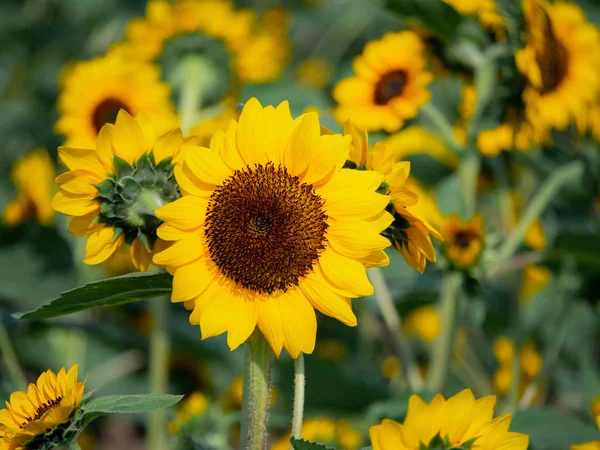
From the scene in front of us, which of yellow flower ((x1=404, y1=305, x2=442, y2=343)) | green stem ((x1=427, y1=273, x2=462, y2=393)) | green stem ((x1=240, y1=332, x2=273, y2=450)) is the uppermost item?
green stem ((x1=240, y1=332, x2=273, y2=450))

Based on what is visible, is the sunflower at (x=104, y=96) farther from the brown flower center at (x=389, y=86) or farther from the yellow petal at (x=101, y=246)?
the yellow petal at (x=101, y=246)

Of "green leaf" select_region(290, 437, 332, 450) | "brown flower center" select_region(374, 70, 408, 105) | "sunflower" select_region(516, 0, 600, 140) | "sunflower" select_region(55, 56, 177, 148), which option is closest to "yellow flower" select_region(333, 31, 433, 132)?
"brown flower center" select_region(374, 70, 408, 105)

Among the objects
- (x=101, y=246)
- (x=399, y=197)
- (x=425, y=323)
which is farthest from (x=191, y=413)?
(x=425, y=323)

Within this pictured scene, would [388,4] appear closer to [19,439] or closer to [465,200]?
[465,200]

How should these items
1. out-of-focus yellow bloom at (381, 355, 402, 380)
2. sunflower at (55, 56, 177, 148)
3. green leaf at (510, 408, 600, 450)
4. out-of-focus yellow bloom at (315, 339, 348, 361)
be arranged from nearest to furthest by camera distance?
green leaf at (510, 408, 600, 450) < sunflower at (55, 56, 177, 148) < out-of-focus yellow bloom at (381, 355, 402, 380) < out-of-focus yellow bloom at (315, 339, 348, 361)

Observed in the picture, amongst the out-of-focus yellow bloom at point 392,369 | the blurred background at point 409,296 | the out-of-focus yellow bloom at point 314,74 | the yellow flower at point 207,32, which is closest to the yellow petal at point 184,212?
the blurred background at point 409,296

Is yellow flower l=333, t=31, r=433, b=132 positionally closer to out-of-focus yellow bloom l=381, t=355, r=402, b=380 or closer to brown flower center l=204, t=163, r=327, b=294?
brown flower center l=204, t=163, r=327, b=294

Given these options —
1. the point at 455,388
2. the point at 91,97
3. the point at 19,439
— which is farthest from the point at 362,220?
the point at 455,388
